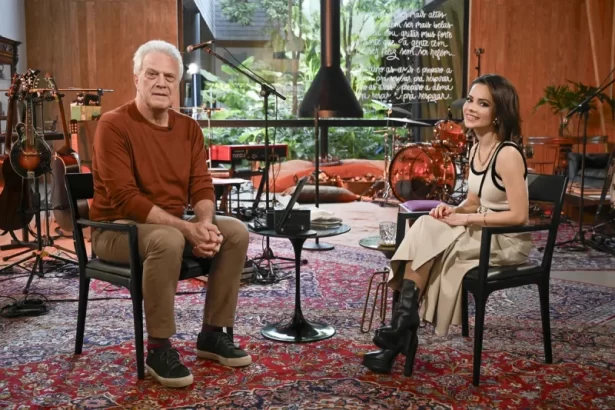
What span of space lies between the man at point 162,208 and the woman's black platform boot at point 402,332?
0.55 m

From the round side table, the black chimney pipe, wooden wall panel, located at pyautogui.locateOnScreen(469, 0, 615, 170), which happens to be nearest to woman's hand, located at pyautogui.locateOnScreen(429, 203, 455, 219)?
the round side table

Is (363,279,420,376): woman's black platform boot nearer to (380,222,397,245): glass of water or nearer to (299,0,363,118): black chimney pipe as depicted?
(380,222,397,245): glass of water

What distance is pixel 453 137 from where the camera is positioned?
301 inches

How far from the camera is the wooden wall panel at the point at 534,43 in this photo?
374 inches

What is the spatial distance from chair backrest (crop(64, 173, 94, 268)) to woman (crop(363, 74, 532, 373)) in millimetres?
1225

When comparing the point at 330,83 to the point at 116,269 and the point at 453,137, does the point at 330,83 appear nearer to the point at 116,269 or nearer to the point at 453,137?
the point at 453,137

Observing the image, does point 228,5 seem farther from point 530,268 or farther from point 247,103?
point 530,268

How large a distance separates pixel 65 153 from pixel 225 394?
3011 mm

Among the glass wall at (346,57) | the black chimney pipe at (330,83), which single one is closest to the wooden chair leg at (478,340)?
the black chimney pipe at (330,83)

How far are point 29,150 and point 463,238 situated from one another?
2.65m

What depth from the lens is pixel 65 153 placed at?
5172 millimetres

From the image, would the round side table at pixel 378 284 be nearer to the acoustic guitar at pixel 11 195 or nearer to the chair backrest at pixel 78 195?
the chair backrest at pixel 78 195

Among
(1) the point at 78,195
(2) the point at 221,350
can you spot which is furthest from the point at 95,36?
(2) the point at 221,350

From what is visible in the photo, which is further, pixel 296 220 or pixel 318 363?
pixel 296 220
